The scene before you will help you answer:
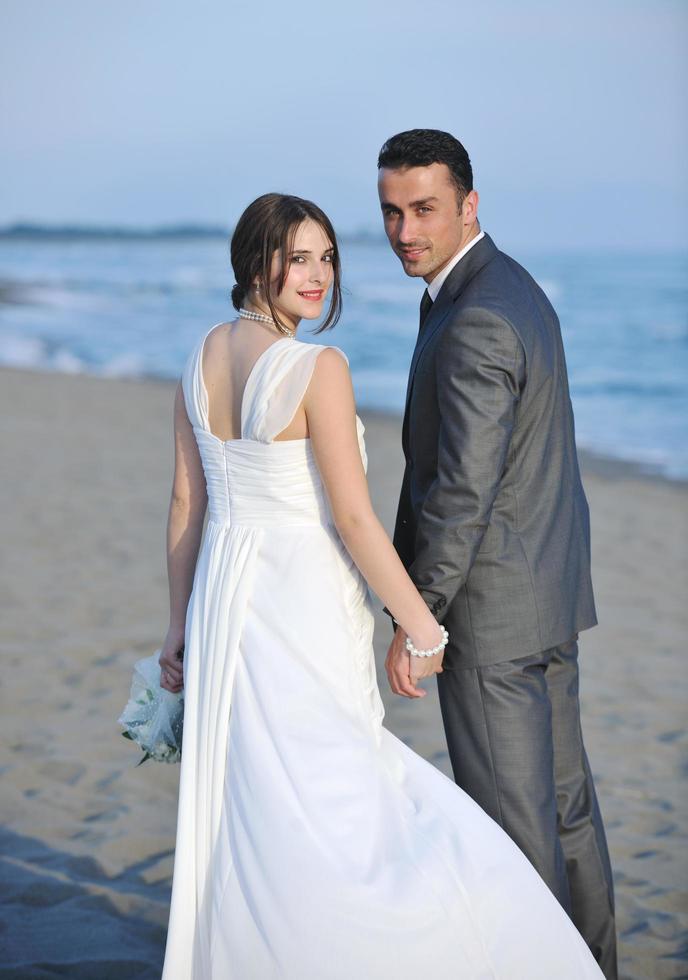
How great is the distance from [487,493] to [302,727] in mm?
705

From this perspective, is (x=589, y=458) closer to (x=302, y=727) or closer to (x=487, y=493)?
(x=487, y=493)

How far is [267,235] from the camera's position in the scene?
9.03ft

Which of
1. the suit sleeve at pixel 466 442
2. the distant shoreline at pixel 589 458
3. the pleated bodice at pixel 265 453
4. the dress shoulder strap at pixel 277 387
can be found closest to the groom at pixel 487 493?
the suit sleeve at pixel 466 442

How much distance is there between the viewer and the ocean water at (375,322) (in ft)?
54.7

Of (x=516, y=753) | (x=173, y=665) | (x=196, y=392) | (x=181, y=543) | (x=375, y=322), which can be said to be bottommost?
(x=375, y=322)

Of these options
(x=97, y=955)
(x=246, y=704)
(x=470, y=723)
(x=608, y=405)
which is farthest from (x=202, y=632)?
(x=608, y=405)

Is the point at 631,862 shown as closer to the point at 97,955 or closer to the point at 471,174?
the point at 97,955

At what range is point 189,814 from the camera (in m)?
2.70

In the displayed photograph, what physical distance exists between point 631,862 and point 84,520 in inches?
214

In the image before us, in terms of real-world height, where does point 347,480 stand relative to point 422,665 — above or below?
above

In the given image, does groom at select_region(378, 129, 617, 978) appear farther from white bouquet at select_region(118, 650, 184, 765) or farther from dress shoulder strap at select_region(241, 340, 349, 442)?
white bouquet at select_region(118, 650, 184, 765)

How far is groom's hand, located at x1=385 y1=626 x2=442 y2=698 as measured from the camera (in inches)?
111

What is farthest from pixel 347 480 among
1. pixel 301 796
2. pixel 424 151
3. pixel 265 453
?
pixel 424 151

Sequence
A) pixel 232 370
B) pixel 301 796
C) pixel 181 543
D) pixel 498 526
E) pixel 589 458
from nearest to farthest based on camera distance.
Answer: pixel 301 796
pixel 232 370
pixel 498 526
pixel 181 543
pixel 589 458
